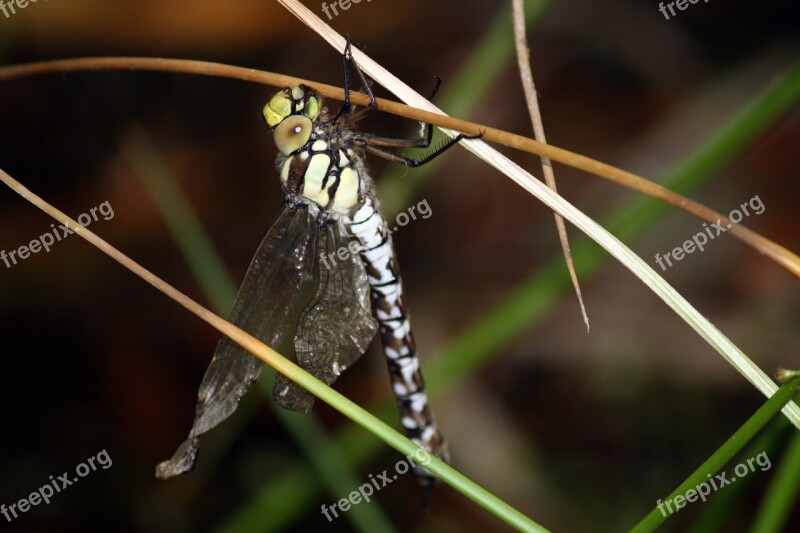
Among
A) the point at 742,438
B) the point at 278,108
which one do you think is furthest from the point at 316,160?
the point at 742,438

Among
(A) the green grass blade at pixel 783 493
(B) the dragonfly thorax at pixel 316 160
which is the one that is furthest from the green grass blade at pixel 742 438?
(B) the dragonfly thorax at pixel 316 160

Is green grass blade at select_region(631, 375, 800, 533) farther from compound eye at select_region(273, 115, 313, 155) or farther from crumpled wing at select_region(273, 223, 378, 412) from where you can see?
compound eye at select_region(273, 115, 313, 155)

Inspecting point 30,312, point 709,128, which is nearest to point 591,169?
point 709,128

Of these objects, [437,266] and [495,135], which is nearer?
[495,135]

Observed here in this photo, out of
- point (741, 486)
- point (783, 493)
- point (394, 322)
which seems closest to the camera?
point (783, 493)

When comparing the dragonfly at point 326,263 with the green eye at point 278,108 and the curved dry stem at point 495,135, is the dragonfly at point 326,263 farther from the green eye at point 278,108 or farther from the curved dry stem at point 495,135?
the curved dry stem at point 495,135

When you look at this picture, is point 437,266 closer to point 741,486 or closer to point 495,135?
point 741,486

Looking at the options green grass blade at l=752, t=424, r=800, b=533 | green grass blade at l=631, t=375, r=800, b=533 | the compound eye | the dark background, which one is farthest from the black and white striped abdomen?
green grass blade at l=631, t=375, r=800, b=533
